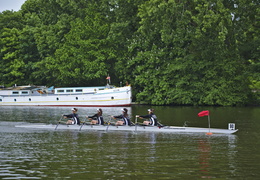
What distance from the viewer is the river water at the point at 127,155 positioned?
21.8m

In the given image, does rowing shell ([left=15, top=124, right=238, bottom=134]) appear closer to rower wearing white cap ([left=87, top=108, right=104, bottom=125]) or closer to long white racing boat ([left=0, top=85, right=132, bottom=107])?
rower wearing white cap ([left=87, top=108, right=104, bottom=125])

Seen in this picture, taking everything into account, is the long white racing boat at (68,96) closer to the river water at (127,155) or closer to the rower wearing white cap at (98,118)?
the rower wearing white cap at (98,118)

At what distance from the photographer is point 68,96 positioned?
76375 mm

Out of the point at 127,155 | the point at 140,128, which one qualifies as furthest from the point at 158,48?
the point at 127,155

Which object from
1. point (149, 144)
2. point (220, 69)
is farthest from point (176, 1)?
point (149, 144)

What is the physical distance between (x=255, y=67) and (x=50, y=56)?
35.2 metres

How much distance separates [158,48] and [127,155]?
4868 cm

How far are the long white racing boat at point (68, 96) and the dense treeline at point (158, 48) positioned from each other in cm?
324

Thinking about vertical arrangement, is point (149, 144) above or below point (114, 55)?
below

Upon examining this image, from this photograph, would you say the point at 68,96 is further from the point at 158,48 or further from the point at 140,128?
the point at 140,128

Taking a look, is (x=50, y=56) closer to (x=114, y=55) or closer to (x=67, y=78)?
(x=67, y=78)

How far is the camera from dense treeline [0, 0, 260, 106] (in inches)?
2734

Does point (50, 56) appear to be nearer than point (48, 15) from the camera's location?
Yes

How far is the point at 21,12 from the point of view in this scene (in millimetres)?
95812
